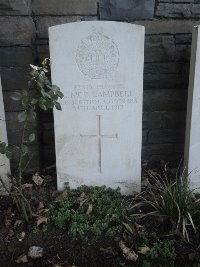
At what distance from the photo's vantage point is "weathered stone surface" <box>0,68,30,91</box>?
2.75 meters

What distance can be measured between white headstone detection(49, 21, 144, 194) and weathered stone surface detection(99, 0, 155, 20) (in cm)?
40

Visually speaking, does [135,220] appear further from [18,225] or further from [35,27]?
[35,27]

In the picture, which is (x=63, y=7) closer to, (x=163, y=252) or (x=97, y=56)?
(x=97, y=56)

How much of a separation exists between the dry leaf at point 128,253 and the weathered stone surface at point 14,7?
1914 millimetres

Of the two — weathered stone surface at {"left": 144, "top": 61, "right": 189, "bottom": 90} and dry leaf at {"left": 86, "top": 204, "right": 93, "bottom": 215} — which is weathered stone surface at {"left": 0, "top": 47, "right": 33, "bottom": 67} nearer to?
weathered stone surface at {"left": 144, "top": 61, "right": 189, "bottom": 90}

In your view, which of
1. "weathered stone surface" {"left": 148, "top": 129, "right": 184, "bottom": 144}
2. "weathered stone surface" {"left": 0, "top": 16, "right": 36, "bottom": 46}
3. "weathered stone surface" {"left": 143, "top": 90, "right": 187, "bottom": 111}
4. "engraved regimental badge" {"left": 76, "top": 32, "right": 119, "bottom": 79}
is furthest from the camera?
"weathered stone surface" {"left": 148, "top": 129, "right": 184, "bottom": 144}

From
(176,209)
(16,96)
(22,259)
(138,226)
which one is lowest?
(22,259)

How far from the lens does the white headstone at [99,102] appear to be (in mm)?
2490

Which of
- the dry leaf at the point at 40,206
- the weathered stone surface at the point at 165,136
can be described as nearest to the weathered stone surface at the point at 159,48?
the weathered stone surface at the point at 165,136

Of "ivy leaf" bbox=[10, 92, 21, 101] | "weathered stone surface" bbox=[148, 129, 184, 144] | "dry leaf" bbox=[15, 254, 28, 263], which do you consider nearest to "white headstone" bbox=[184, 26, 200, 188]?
"weathered stone surface" bbox=[148, 129, 184, 144]

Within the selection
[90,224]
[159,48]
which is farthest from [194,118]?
[90,224]

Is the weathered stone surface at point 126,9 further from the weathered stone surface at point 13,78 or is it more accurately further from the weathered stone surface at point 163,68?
the weathered stone surface at point 13,78

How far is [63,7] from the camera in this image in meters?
2.72

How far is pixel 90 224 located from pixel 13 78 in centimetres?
134
